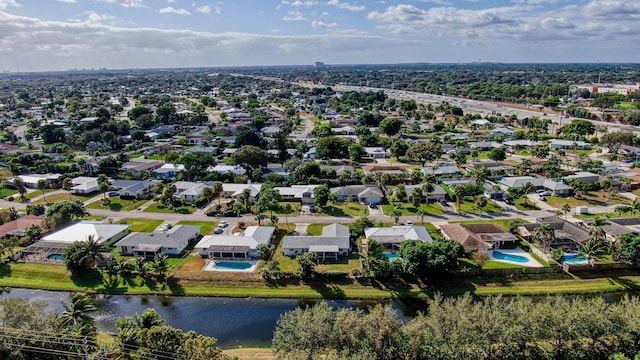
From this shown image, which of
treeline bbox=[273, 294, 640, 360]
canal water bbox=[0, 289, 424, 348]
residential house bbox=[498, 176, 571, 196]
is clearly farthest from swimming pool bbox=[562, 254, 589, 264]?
residential house bbox=[498, 176, 571, 196]

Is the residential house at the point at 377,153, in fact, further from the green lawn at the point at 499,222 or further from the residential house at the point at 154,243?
the residential house at the point at 154,243

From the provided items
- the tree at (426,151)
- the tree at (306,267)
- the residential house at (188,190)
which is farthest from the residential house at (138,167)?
the tree at (426,151)

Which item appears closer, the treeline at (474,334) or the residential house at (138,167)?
the treeline at (474,334)

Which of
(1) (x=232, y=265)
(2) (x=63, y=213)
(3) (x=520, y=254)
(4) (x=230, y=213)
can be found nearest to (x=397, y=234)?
(3) (x=520, y=254)

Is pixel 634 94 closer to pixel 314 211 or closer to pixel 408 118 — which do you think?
pixel 408 118

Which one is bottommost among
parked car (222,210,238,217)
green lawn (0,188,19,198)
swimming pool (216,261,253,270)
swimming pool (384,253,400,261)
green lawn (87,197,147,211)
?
swimming pool (216,261,253,270)

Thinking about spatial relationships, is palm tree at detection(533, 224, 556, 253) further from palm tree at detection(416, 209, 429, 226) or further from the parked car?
the parked car

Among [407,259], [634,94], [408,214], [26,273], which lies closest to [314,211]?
[408,214]
